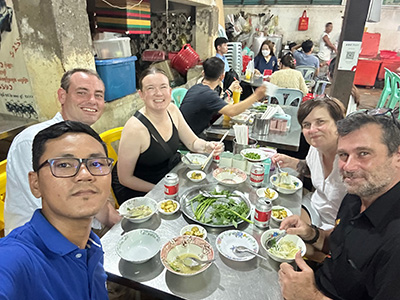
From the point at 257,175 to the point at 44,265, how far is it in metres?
1.57

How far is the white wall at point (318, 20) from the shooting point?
10.6 metres

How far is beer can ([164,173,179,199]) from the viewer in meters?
1.87

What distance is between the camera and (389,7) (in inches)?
410

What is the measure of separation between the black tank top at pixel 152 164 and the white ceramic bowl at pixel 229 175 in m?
0.55

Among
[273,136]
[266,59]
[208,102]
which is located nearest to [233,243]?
[273,136]

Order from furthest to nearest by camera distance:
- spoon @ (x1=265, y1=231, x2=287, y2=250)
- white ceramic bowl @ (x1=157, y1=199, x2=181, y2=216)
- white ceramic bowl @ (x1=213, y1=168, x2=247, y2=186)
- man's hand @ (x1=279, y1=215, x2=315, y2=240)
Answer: white ceramic bowl @ (x1=213, y1=168, x2=247, y2=186)
white ceramic bowl @ (x1=157, y1=199, x2=181, y2=216)
man's hand @ (x1=279, y1=215, x2=315, y2=240)
spoon @ (x1=265, y1=231, x2=287, y2=250)

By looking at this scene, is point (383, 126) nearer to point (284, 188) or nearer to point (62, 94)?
point (284, 188)

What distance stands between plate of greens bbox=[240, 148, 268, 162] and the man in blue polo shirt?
1.60 metres

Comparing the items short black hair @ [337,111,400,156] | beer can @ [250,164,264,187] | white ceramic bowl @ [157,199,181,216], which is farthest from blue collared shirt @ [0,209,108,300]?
short black hair @ [337,111,400,156]

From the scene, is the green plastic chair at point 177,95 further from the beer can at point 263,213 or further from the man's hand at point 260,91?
the beer can at point 263,213

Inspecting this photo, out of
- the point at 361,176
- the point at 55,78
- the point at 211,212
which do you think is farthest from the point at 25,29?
the point at 361,176

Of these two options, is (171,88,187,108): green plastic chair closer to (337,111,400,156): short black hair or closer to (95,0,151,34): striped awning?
(95,0,151,34): striped awning

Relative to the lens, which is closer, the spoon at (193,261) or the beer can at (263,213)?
the spoon at (193,261)

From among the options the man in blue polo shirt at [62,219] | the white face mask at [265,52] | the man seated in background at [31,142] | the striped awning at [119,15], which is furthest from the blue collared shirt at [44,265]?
the white face mask at [265,52]
